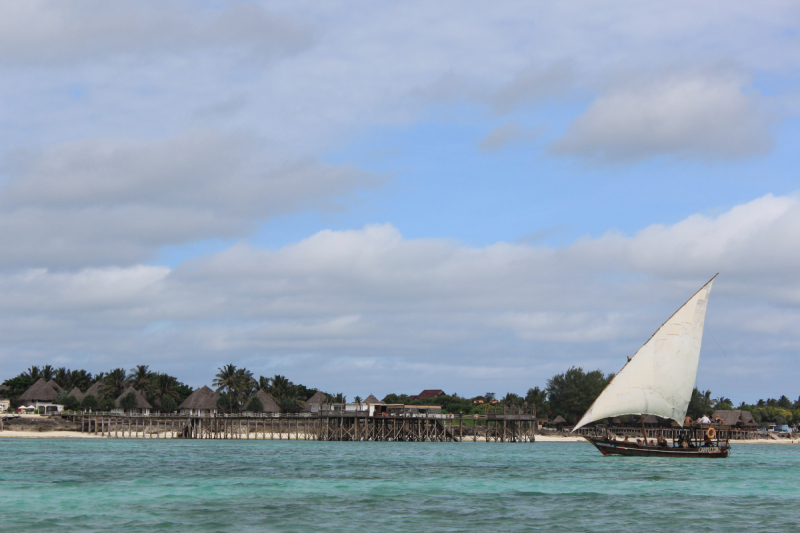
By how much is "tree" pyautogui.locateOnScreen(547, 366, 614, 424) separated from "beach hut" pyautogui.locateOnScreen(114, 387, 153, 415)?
6915cm

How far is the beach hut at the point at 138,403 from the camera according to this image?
396 ft

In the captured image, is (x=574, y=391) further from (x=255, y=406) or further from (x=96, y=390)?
(x=96, y=390)

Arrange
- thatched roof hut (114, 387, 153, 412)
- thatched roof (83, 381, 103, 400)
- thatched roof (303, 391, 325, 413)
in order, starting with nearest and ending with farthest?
thatched roof hut (114, 387, 153, 412)
thatched roof (83, 381, 103, 400)
thatched roof (303, 391, 325, 413)

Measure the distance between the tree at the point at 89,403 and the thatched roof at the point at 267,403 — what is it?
77.4 ft

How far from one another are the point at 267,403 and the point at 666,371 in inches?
3164

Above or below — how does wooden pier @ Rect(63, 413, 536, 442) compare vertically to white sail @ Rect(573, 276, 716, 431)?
below

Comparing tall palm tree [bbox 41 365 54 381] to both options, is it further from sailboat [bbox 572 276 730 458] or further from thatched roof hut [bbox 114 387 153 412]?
sailboat [bbox 572 276 730 458]

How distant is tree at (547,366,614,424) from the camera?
136 meters

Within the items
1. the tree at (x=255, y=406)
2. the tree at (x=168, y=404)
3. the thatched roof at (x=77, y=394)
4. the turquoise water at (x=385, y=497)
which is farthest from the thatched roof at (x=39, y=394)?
the turquoise water at (x=385, y=497)

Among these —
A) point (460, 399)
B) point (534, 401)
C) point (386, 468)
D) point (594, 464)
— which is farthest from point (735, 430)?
point (386, 468)

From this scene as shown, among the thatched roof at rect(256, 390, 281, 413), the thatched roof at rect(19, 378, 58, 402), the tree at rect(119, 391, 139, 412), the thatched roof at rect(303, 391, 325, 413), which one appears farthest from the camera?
the thatched roof at rect(303, 391, 325, 413)

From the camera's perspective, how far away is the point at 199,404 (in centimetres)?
12394

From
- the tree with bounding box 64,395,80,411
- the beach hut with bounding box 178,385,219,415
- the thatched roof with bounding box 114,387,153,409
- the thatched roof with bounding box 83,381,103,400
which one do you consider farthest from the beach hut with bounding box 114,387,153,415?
the tree with bounding box 64,395,80,411

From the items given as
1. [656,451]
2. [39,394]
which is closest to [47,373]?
[39,394]
